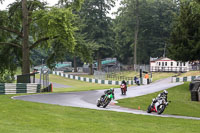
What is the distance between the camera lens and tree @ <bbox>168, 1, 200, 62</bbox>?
32.9m

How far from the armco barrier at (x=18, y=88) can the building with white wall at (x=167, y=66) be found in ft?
153

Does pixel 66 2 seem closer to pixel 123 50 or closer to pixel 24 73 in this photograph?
pixel 24 73

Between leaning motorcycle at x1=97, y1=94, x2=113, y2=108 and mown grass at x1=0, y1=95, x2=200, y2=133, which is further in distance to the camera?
leaning motorcycle at x1=97, y1=94, x2=113, y2=108

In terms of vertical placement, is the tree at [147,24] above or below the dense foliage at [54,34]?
above

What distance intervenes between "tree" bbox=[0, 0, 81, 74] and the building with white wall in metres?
42.3

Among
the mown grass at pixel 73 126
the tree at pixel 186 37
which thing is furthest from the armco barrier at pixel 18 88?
the tree at pixel 186 37

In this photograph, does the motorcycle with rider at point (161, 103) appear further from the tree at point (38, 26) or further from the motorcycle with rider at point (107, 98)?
the tree at point (38, 26)

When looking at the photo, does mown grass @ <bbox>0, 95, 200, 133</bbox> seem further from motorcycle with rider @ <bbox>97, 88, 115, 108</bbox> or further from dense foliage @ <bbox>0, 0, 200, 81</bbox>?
dense foliage @ <bbox>0, 0, 200, 81</bbox>

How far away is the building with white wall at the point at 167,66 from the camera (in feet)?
234

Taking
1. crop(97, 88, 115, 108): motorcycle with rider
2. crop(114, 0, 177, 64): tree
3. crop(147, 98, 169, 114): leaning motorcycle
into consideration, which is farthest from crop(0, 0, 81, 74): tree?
crop(114, 0, 177, 64): tree

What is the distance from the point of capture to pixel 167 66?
74.4m

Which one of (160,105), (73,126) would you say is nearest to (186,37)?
(160,105)

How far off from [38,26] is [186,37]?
13696mm

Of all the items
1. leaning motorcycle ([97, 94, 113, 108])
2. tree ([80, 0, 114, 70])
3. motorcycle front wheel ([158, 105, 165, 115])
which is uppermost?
tree ([80, 0, 114, 70])
